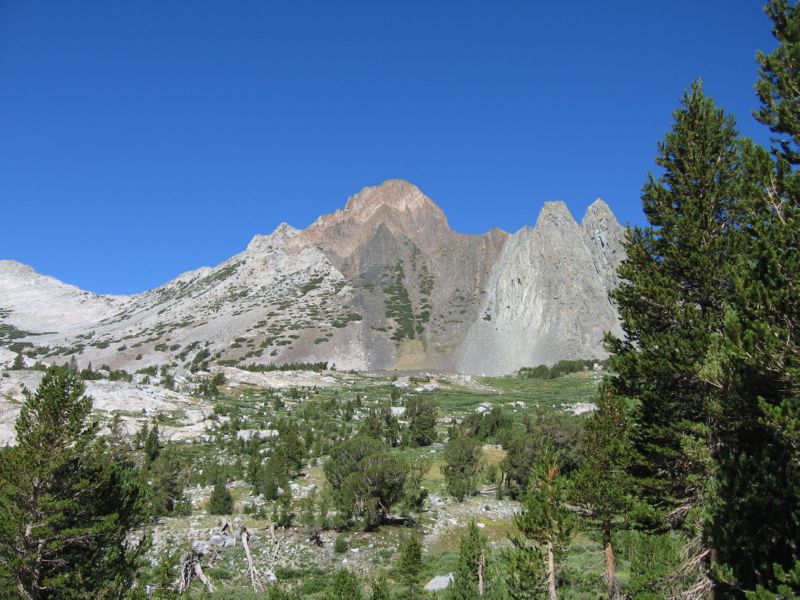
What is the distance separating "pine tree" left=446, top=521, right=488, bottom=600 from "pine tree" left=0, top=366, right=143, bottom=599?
28.3 feet

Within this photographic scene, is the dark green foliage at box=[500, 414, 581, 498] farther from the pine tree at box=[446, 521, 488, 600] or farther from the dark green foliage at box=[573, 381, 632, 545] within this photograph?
the pine tree at box=[446, 521, 488, 600]

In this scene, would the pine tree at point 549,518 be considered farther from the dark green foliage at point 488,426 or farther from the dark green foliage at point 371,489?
the dark green foliage at point 488,426

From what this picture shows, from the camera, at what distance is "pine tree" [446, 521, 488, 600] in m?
13.6

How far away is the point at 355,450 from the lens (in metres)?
27.1

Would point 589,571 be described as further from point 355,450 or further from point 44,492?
point 44,492

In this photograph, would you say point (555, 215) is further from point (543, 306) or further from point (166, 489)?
point (166, 489)

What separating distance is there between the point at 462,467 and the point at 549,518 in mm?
19490

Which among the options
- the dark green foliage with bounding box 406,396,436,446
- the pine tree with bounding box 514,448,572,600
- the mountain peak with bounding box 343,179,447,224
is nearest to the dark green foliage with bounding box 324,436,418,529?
the pine tree with bounding box 514,448,572,600

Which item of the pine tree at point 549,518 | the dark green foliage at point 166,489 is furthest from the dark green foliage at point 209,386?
the pine tree at point 549,518

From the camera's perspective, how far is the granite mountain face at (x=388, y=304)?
117188 millimetres

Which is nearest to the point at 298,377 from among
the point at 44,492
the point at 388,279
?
the point at 44,492

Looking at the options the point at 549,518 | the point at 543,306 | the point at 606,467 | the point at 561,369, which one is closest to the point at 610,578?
the point at 606,467

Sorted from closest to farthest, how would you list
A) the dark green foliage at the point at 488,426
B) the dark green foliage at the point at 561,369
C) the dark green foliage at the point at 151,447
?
the dark green foliage at the point at 151,447
the dark green foliage at the point at 488,426
the dark green foliage at the point at 561,369

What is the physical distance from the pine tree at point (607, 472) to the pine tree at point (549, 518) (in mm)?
3493
